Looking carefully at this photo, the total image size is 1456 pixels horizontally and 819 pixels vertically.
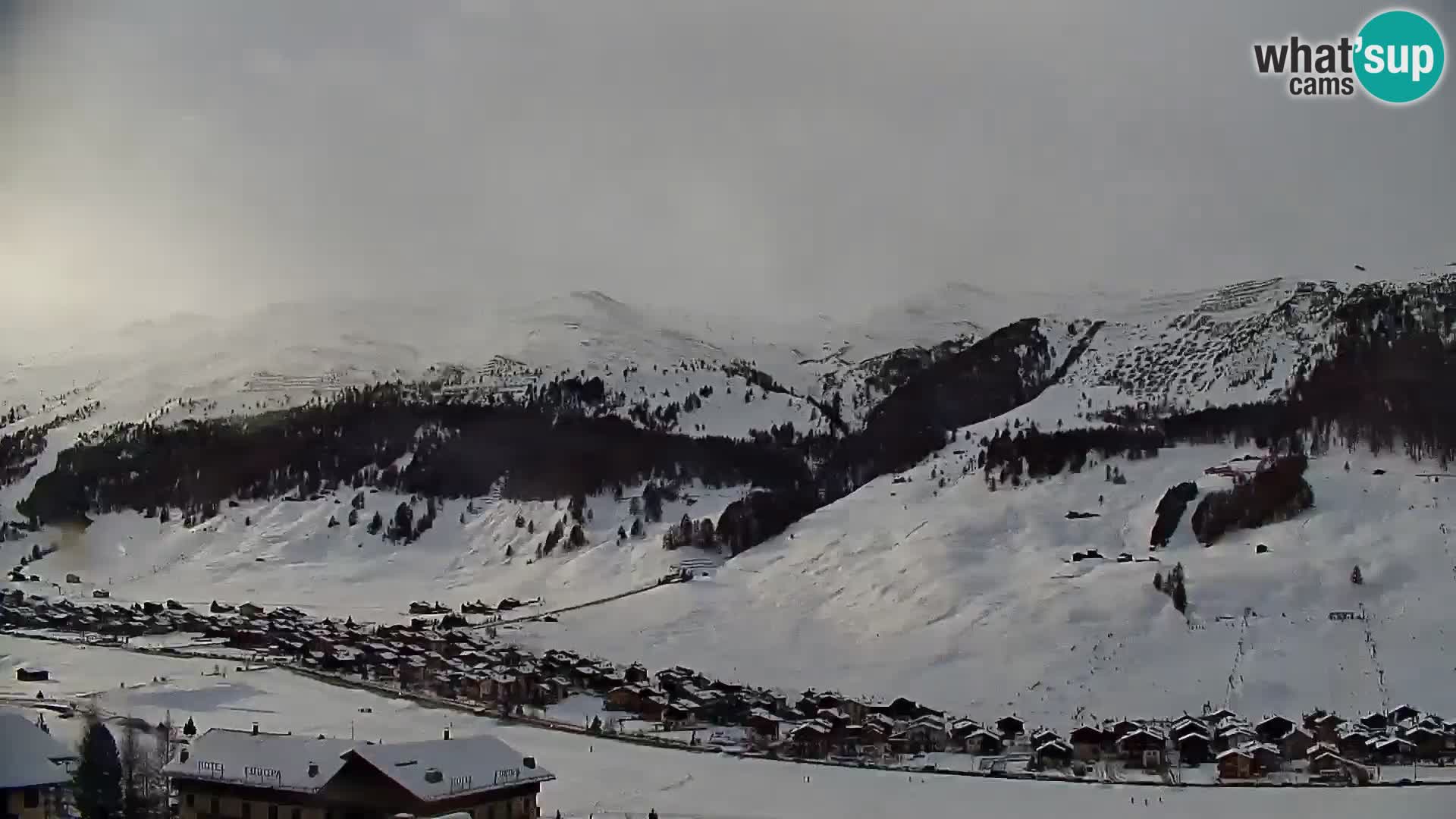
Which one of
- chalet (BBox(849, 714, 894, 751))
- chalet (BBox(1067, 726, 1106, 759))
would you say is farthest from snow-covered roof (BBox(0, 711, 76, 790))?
chalet (BBox(1067, 726, 1106, 759))

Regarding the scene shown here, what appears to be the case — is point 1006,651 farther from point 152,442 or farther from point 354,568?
point 152,442

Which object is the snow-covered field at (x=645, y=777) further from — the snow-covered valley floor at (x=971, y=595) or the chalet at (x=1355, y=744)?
the snow-covered valley floor at (x=971, y=595)

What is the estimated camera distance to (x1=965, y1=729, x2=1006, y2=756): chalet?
8.33m

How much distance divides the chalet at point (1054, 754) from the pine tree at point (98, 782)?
5515 millimetres

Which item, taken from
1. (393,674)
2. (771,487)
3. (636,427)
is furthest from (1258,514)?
(636,427)

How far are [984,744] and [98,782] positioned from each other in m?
5.43

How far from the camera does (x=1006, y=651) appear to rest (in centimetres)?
1038

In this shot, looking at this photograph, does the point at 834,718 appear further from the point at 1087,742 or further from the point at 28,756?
the point at 28,756

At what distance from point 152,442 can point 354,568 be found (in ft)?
7.20

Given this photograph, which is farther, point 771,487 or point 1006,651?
point 771,487

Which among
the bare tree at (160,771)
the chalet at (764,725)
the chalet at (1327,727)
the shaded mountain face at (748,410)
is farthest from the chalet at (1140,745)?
the shaded mountain face at (748,410)

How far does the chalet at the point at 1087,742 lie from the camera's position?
8.22 m

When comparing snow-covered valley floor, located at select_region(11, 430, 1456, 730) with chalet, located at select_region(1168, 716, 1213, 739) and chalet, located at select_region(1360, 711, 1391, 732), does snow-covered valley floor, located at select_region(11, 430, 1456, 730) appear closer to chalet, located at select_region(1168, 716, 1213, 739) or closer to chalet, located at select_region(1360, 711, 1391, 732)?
chalet, located at select_region(1360, 711, 1391, 732)

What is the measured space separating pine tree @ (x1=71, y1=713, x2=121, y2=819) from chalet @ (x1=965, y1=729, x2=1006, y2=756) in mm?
5207
